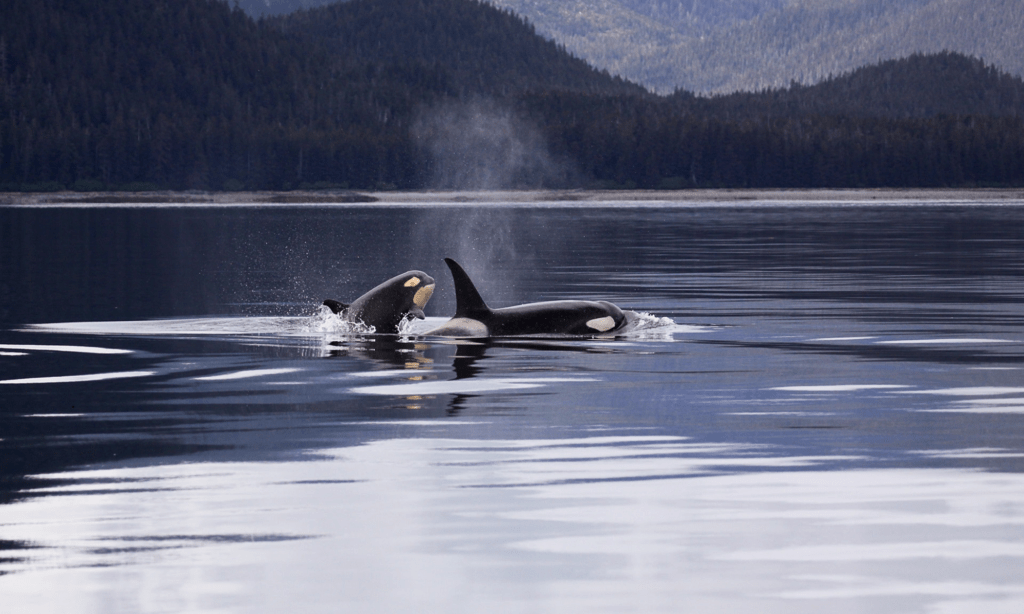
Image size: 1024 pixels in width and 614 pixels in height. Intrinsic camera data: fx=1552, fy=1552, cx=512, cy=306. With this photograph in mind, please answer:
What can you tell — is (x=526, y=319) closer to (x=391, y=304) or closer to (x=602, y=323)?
(x=602, y=323)

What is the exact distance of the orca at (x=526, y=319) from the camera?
2891cm

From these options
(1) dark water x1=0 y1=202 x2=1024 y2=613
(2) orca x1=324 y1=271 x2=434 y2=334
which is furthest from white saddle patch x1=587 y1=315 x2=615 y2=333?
(2) orca x1=324 y1=271 x2=434 y2=334

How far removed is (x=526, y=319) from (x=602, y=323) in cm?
149

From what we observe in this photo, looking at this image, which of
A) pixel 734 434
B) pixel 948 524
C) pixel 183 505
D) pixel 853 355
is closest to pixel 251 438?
pixel 183 505

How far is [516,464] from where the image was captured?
15727 mm

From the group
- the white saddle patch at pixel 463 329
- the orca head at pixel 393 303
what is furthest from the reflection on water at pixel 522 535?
the orca head at pixel 393 303

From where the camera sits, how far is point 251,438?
17.4 metres

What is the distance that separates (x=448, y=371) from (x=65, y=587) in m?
12.8

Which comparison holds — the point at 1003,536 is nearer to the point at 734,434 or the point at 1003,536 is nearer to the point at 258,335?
the point at 734,434

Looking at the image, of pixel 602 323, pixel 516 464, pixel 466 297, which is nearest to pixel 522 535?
pixel 516 464

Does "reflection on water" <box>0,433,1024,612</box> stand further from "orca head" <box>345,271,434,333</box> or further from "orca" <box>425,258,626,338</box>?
"orca head" <box>345,271,434,333</box>

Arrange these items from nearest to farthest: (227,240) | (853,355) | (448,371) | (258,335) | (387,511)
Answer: (387,511) < (448,371) < (853,355) < (258,335) < (227,240)

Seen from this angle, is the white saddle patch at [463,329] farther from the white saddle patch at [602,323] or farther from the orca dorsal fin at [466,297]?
the white saddle patch at [602,323]

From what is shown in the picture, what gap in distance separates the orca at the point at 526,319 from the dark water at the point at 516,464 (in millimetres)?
865
